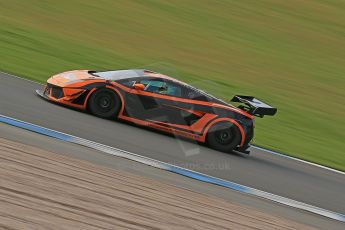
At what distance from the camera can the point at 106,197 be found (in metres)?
6.96

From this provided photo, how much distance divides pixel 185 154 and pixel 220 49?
11.4 meters

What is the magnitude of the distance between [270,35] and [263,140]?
38.7ft

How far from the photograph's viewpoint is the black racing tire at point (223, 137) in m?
12.1

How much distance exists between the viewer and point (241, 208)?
8547mm

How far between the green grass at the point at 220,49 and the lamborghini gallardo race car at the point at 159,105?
1786 mm

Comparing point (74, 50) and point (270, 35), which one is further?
point (270, 35)

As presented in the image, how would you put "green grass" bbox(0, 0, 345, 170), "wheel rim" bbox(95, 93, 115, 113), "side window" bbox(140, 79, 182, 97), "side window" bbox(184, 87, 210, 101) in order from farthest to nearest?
"green grass" bbox(0, 0, 345, 170) < "side window" bbox(184, 87, 210, 101) < "side window" bbox(140, 79, 182, 97) < "wheel rim" bbox(95, 93, 115, 113)

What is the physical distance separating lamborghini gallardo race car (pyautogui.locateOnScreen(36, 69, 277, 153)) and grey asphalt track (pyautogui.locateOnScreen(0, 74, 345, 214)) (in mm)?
192

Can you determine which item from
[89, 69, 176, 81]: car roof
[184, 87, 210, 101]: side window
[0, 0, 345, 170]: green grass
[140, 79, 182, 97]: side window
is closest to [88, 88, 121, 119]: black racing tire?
[89, 69, 176, 81]: car roof

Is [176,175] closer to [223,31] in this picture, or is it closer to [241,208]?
[241,208]

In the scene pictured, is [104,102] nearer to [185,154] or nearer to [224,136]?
[185,154]

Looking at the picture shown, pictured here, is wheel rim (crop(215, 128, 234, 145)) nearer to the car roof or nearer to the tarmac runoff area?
the car roof

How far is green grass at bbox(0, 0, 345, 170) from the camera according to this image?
1566 centimetres

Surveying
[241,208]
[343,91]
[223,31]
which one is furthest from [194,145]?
[223,31]
